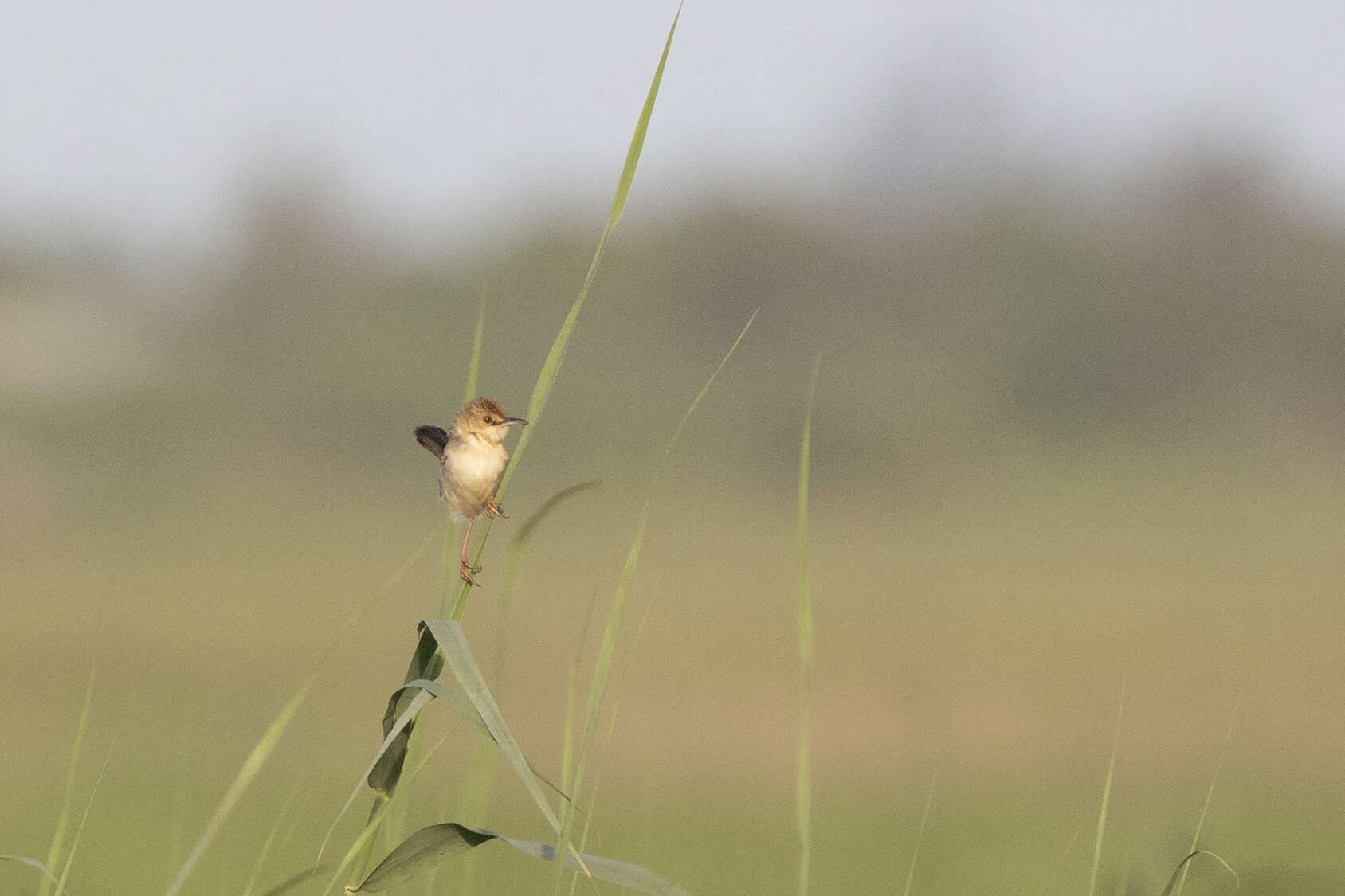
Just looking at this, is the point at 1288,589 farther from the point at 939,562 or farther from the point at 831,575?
the point at 831,575

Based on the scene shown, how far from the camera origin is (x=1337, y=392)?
1061 inches

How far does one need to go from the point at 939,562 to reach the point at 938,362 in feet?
14.0

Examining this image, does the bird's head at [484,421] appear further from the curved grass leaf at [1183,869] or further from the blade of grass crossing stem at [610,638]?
the curved grass leaf at [1183,869]

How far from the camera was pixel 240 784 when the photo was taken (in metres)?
1.13

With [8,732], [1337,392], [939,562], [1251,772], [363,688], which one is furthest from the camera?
[939,562]

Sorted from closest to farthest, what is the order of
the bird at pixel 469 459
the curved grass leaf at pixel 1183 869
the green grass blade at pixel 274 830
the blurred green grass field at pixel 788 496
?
the green grass blade at pixel 274 830 → the curved grass leaf at pixel 1183 869 → the bird at pixel 469 459 → the blurred green grass field at pixel 788 496

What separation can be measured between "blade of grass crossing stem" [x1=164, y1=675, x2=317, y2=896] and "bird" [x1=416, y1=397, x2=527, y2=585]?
2.62ft

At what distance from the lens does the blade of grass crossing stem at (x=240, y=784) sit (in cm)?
108

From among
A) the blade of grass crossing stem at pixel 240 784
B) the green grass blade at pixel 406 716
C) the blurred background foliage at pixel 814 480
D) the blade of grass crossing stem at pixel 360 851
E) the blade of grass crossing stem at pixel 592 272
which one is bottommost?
the blurred background foliage at pixel 814 480

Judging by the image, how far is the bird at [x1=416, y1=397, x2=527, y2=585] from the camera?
218 centimetres

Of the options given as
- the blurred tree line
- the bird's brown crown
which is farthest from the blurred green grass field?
the bird's brown crown

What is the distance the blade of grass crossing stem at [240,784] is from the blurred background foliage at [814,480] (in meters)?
18.6

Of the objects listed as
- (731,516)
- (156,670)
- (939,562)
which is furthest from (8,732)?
(939,562)

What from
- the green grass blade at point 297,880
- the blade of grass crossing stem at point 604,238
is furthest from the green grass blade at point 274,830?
the blade of grass crossing stem at point 604,238
